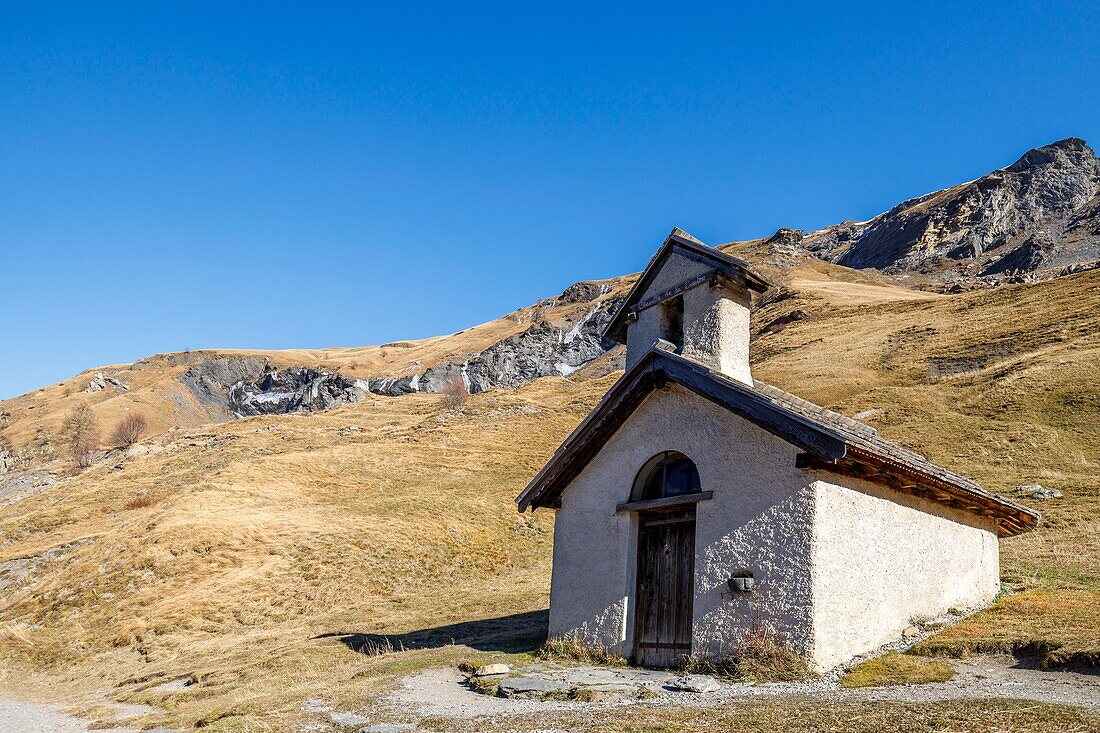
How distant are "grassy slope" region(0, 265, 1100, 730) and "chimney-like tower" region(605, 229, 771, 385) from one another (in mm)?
6411

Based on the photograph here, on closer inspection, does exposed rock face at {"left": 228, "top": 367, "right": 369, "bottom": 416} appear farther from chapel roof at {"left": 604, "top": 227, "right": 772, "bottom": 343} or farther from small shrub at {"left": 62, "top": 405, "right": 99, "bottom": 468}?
chapel roof at {"left": 604, "top": 227, "right": 772, "bottom": 343}

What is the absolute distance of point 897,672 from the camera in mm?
11562

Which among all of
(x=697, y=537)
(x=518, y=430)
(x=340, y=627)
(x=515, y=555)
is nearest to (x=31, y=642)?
(x=340, y=627)

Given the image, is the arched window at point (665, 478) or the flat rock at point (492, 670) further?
the arched window at point (665, 478)

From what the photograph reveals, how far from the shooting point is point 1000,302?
71.8 metres

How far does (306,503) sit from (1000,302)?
63.2 m

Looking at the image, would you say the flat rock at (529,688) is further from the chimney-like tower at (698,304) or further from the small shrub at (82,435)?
the small shrub at (82,435)

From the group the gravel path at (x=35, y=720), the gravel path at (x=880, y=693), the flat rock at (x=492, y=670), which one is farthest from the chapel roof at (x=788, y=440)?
the gravel path at (x=35, y=720)

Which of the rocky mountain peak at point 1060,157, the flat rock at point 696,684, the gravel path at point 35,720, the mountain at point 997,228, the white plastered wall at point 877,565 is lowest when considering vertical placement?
the gravel path at point 35,720

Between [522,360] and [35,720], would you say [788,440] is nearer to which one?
[35,720]

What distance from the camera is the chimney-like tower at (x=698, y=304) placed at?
1596 cm

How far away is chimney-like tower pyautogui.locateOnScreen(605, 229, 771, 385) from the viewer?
16.0m

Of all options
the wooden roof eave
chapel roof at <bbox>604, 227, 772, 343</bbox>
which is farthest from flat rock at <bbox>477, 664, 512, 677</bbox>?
chapel roof at <bbox>604, 227, 772, 343</bbox>

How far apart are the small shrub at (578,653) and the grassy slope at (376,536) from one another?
55.4 inches
